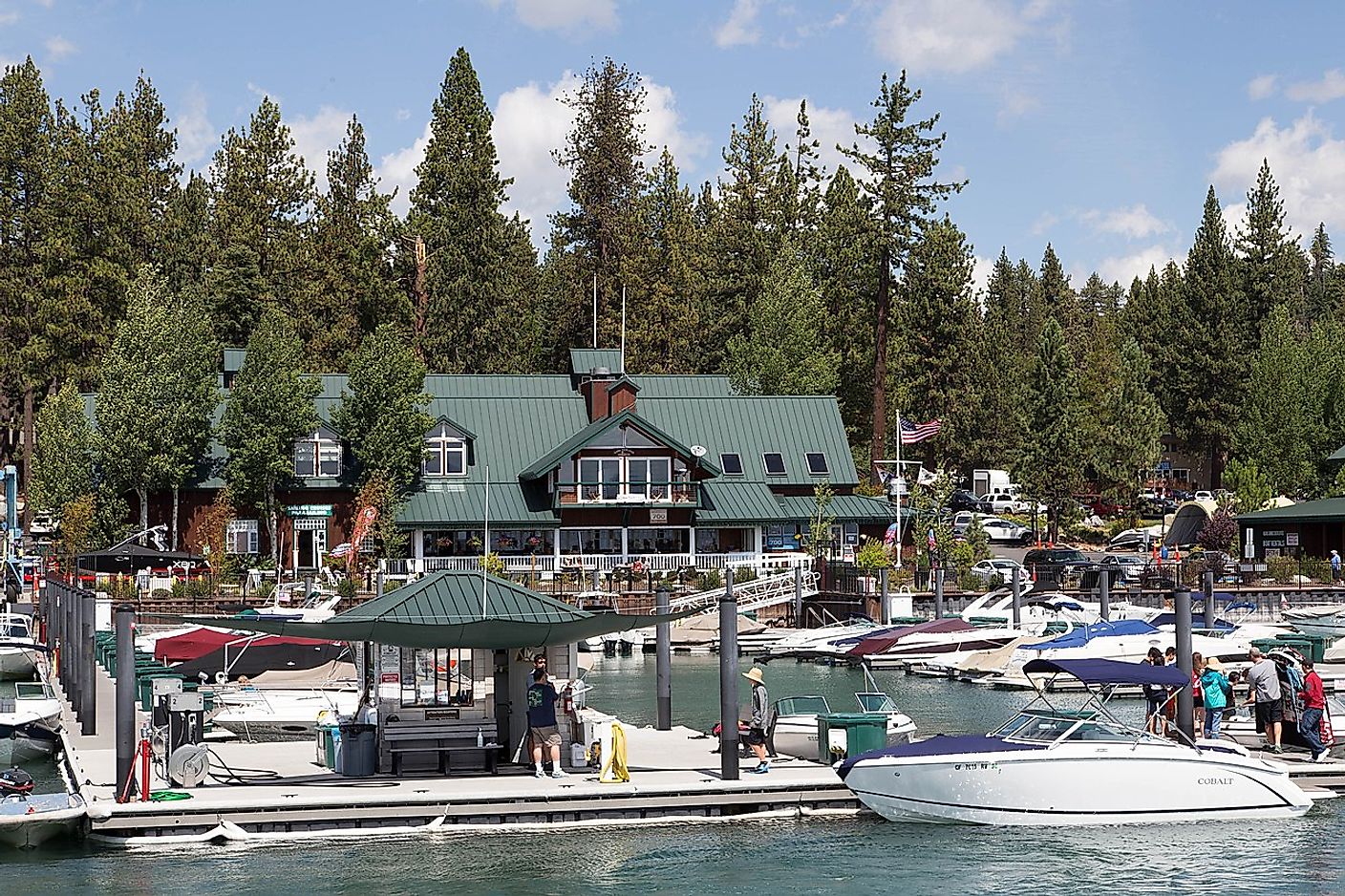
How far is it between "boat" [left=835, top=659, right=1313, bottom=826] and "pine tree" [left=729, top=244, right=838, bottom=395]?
58.2 meters

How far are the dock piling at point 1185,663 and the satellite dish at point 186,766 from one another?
14315 mm

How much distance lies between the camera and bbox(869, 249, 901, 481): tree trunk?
283 ft

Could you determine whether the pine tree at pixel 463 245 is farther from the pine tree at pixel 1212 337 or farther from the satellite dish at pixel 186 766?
the satellite dish at pixel 186 766

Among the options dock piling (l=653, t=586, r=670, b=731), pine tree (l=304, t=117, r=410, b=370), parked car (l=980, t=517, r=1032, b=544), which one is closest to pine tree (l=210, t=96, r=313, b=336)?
pine tree (l=304, t=117, r=410, b=370)

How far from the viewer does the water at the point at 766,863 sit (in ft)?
67.6

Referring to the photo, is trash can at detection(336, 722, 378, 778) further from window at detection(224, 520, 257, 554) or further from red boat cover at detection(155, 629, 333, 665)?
window at detection(224, 520, 257, 554)

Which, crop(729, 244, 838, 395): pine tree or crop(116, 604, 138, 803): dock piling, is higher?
crop(729, 244, 838, 395): pine tree

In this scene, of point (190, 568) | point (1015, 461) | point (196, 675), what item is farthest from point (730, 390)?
point (196, 675)

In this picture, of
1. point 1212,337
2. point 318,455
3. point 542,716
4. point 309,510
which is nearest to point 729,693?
point 542,716

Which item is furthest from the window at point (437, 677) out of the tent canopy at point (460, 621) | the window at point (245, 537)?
the window at point (245, 537)

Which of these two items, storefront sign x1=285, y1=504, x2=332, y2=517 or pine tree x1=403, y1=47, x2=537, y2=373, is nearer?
storefront sign x1=285, y1=504, x2=332, y2=517

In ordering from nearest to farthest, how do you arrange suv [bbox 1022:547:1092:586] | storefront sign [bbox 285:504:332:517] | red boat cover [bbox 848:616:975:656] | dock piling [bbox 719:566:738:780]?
dock piling [bbox 719:566:738:780] → red boat cover [bbox 848:616:975:656] → suv [bbox 1022:547:1092:586] → storefront sign [bbox 285:504:332:517]

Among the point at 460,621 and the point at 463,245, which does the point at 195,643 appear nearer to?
the point at 460,621

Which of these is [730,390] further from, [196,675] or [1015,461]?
[196,675]
